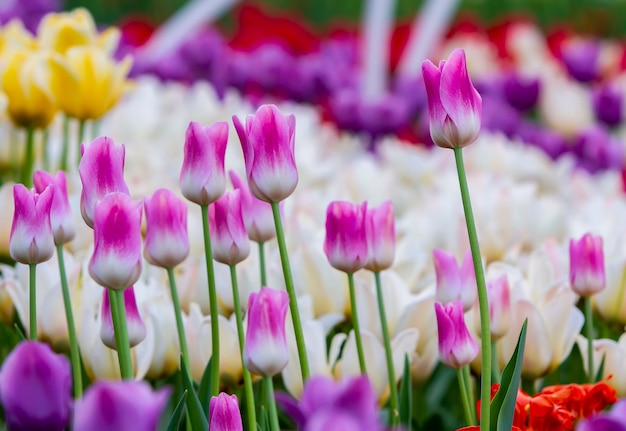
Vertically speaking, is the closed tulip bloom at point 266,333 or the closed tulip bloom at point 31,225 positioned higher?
the closed tulip bloom at point 31,225

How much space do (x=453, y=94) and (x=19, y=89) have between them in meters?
0.93

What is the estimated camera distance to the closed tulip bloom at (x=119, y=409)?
1.51ft

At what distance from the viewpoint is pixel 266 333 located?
29.0 inches

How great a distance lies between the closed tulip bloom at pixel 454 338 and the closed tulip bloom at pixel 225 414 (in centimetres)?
20

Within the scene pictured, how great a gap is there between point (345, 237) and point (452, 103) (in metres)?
0.18

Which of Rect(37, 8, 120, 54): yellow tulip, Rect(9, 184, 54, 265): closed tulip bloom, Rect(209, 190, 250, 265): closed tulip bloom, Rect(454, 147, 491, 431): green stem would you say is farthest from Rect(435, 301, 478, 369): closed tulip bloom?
Rect(37, 8, 120, 54): yellow tulip

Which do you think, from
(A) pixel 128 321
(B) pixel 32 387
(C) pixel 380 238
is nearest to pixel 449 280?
(C) pixel 380 238

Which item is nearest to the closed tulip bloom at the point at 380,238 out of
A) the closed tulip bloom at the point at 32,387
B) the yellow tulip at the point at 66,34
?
the closed tulip bloom at the point at 32,387

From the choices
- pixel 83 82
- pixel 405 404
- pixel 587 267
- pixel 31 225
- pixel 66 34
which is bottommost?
pixel 405 404

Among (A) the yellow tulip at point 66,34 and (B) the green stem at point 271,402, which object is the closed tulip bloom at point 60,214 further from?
(A) the yellow tulip at point 66,34

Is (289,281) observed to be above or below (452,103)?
below

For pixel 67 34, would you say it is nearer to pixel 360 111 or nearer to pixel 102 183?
pixel 102 183

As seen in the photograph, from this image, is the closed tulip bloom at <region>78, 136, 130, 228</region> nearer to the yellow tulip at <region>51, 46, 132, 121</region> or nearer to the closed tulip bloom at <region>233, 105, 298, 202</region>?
the closed tulip bloom at <region>233, 105, 298, 202</region>

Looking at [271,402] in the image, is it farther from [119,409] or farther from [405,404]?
[119,409]
